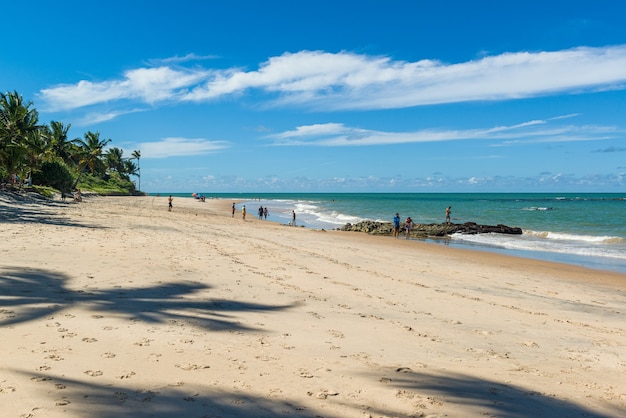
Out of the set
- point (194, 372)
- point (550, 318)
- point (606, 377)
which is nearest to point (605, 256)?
point (550, 318)

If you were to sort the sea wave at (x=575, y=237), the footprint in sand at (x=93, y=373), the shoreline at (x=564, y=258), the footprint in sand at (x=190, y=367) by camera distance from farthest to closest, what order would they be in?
the sea wave at (x=575, y=237)
the shoreline at (x=564, y=258)
the footprint in sand at (x=190, y=367)
the footprint in sand at (x=93, y=373)

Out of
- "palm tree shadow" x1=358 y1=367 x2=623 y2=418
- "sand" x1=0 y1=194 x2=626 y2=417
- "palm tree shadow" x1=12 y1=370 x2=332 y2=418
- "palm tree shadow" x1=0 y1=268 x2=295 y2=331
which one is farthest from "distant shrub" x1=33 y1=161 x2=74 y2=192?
"palm tree shadow" x1=358 y1=367 x2=623 y2=418

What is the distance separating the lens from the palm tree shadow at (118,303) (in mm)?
6855

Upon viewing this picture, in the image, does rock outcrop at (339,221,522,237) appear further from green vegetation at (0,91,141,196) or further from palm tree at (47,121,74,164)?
palm tree at (47,121,74,164)

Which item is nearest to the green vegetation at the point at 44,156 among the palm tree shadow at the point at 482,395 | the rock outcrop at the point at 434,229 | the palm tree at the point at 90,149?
the palm tree at the point at 90,149

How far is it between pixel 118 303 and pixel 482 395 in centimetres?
572

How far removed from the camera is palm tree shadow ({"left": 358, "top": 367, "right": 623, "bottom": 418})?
4.80 m

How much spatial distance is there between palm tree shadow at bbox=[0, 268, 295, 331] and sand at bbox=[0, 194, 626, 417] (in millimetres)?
40

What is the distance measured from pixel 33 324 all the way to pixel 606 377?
7623mm

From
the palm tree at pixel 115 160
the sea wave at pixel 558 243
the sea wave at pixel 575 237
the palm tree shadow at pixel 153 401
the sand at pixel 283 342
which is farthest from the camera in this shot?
the palm tree at pixel 115 160

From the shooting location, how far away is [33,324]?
6176 millimetres

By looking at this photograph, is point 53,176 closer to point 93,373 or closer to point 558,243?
point 558,243

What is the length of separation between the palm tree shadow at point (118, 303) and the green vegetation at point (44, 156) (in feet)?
96.3

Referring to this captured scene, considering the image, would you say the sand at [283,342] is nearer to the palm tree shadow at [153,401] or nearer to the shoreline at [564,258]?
the palm tree shadow at [153,401]
